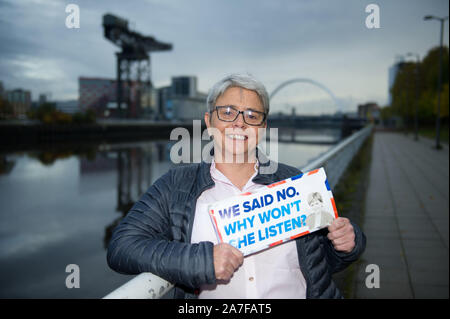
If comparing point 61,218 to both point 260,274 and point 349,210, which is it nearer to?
point 349,210

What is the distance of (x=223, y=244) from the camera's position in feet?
4.32

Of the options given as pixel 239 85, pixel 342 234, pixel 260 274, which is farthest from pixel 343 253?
pixel 239 85

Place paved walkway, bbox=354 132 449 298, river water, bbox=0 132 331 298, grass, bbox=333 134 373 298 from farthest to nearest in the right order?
river water, bbox=0 132 331 298 → paved walkway, bbox=354 132 449 298 → grass, bbox=333 134 373 298

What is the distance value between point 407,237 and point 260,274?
15.3ft

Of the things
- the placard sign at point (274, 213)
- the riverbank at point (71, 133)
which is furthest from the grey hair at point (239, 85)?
the riverbank at point (71, 133)

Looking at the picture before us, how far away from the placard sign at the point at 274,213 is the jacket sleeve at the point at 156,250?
16 cm

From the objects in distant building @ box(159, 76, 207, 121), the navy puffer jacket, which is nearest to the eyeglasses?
the navy puffer jacket

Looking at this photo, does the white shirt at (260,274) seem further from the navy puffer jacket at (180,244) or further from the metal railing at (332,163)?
the metal railing at (332,163)

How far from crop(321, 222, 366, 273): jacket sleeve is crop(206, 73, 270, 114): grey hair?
2.43ft

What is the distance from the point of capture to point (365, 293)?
341cm

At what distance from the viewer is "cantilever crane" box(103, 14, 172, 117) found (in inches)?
2518

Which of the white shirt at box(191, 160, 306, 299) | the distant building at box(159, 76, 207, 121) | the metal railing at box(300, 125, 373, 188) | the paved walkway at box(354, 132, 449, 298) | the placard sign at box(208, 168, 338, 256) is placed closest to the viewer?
the placard sign at box(208, 168, 338, 256)

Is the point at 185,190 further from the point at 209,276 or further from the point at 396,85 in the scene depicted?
the point at 396,85

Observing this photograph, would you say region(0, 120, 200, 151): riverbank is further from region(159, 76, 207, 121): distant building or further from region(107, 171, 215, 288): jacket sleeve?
region(107, 171, 215, 288): jacket sleeve
